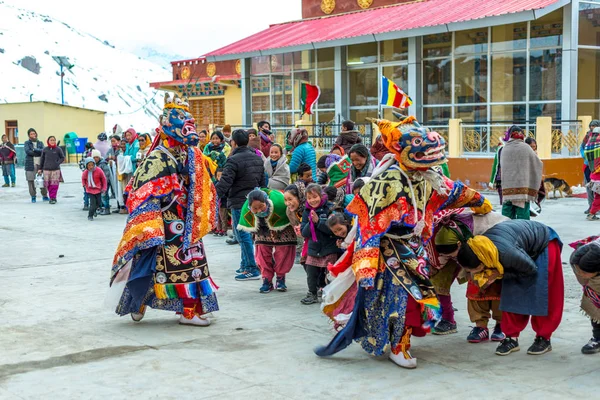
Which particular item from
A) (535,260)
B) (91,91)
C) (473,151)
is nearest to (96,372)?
(535,260)

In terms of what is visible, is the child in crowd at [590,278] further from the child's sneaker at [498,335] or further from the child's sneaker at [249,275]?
the child's sneaker at [249,275]

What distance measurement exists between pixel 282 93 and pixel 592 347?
20.9 metres

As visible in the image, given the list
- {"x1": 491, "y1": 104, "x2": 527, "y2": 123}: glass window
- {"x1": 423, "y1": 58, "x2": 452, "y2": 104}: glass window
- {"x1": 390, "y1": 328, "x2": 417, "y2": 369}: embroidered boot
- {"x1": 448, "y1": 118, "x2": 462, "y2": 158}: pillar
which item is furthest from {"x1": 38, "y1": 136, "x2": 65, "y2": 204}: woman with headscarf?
{"x1": 390, "y1": 328, "x2": 417, "y2": 369}: embroidered boot

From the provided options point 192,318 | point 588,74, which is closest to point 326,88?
point 588,74

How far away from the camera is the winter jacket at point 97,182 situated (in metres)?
15.4

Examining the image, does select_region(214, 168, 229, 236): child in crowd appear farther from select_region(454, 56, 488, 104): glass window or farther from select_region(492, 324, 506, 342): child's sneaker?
select_region(454, 56, 488, 104): glass window

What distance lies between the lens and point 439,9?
67.7ft

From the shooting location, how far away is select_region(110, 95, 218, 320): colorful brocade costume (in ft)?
21.5

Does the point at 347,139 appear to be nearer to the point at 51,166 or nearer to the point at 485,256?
the point at 485,256

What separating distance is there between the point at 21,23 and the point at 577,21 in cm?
10494

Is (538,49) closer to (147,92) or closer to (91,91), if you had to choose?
(91,91)

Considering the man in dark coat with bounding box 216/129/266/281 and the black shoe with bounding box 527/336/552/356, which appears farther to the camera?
the man in dark coat with bounding box 216/129/266/281

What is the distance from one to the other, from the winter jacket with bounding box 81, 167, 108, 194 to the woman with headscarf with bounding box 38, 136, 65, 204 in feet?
10.00

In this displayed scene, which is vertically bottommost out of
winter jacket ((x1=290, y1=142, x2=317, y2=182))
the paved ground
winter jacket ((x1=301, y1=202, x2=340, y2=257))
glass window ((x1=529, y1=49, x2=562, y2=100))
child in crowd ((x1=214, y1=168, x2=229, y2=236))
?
the paved ground
